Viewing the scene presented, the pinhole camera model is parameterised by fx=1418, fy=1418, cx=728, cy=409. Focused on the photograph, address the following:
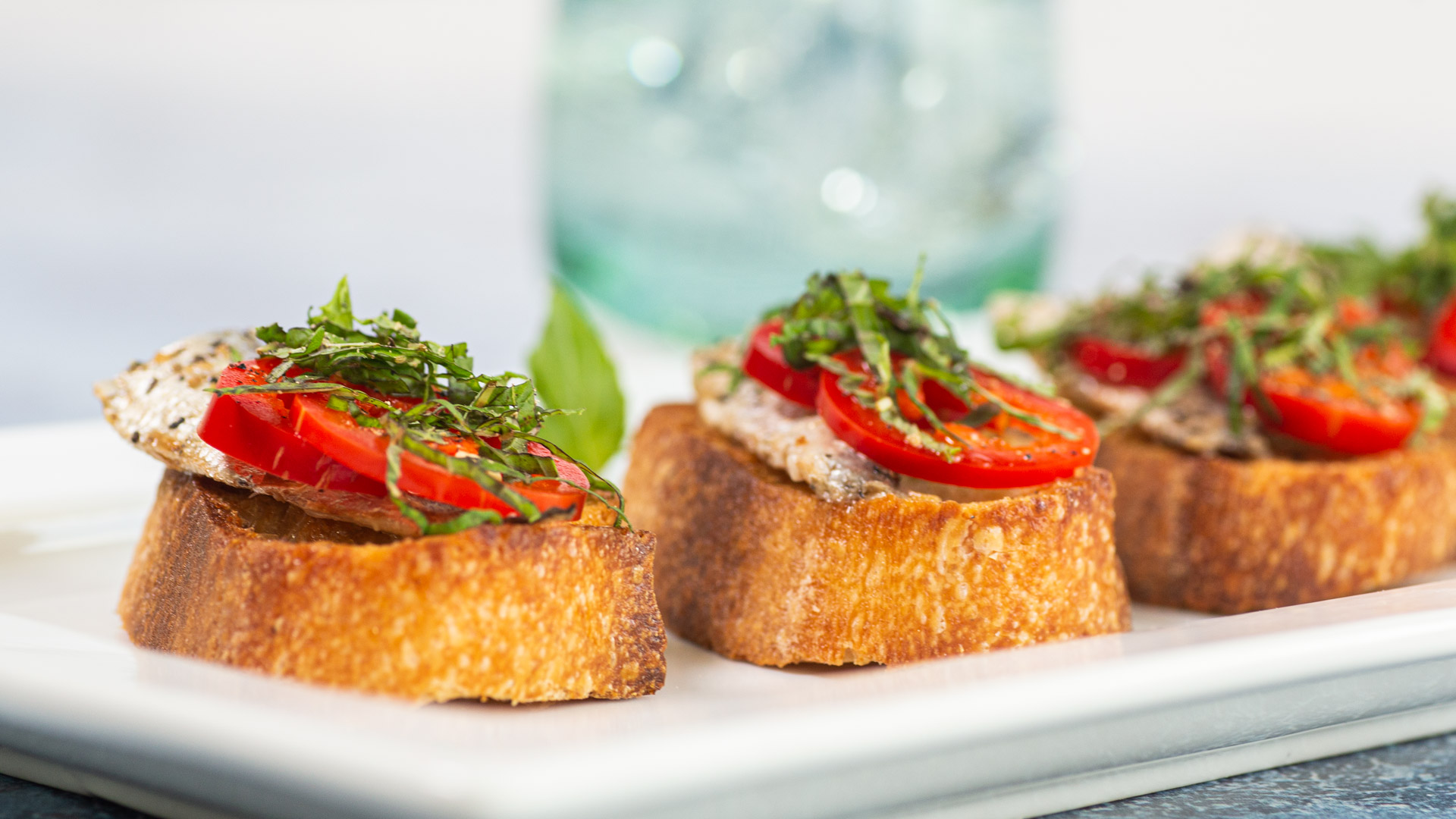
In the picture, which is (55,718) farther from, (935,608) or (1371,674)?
(1371,674)

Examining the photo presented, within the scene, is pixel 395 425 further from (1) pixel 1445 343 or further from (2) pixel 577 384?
(1) pixel 1445 343

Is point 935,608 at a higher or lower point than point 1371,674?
lower

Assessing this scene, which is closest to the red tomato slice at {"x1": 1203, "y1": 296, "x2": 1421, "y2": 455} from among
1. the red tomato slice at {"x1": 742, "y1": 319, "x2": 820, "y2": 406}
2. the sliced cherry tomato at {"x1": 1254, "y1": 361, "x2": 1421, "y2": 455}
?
the sliced cherry tomato at {"x1": 1254, "y1": 361, "x2": 1421, "y2": 455}

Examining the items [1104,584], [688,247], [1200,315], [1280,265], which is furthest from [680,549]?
[688,247]

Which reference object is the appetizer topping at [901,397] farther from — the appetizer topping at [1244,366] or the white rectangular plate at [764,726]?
the appetizer topping at [1244,366]

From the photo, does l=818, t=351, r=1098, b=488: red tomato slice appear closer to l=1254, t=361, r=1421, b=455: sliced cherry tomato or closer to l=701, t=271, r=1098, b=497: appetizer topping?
l=701, t=271, r=1098, b=497: appetizer topping

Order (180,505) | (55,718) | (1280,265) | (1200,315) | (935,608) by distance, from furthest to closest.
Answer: (1280,265) → (1200,315) → (935,608) → (180,505) → (55,718)
